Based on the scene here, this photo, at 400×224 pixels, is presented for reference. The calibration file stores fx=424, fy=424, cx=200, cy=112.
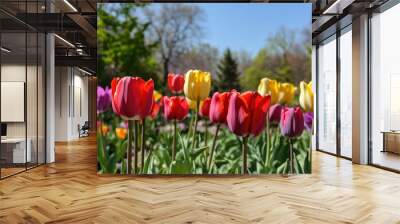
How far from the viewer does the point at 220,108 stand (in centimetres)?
525

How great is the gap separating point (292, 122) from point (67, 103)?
10814 mm

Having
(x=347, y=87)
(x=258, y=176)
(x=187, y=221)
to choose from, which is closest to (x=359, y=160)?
(x=347, y=87)

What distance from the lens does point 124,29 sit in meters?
5.49

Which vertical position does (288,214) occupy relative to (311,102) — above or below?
below

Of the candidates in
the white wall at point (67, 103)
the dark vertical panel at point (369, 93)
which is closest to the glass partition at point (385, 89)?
the dark vertical panel at point (369, 93)

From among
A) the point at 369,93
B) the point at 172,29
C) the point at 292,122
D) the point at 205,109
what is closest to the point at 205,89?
the point at 205,109

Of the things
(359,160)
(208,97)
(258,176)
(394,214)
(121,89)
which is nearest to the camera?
(394,214)

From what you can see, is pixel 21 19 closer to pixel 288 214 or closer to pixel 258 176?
pixel 258 176

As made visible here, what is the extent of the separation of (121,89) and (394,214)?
10.1 feet

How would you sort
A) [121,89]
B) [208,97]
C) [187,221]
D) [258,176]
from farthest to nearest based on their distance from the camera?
[258,176], [208,97], [121,89], [187,221]

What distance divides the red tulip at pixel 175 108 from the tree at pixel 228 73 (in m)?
0.54

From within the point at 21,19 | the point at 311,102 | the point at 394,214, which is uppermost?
the point at 21,19

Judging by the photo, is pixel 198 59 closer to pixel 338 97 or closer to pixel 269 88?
pixel 269 88

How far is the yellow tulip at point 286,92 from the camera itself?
5461mm
